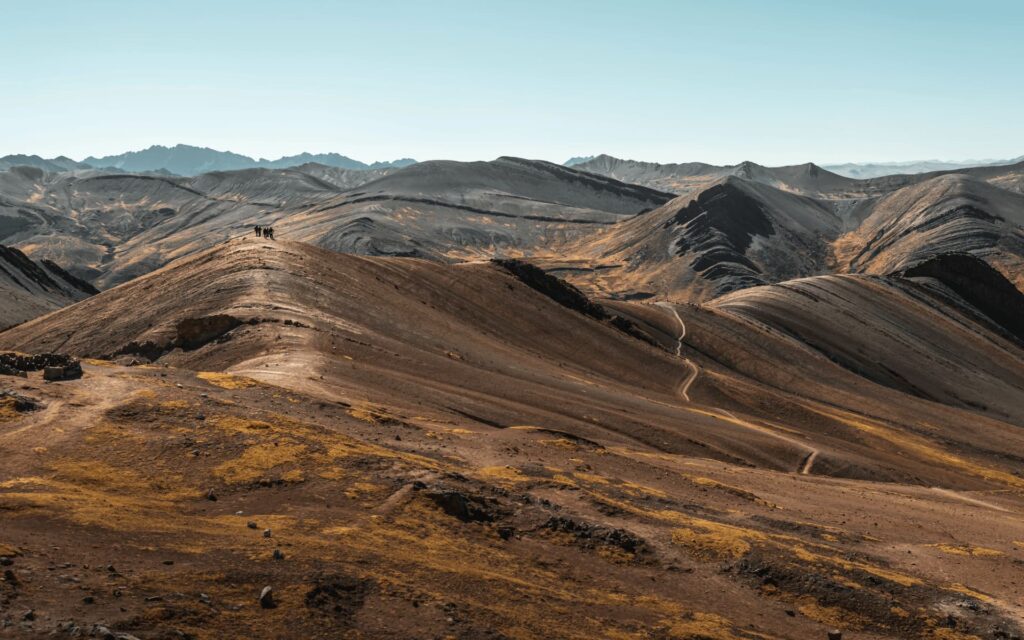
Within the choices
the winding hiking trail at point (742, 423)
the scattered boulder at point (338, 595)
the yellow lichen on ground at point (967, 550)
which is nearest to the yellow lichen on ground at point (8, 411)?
the scattered boulder at point (338, 595)

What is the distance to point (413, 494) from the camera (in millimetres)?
36156

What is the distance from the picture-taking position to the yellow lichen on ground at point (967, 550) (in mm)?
43125

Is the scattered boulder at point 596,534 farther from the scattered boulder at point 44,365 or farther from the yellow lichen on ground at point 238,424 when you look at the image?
the scattered boulder at point 44,365

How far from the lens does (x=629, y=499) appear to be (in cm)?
4244

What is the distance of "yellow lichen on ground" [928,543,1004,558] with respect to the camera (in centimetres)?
4312

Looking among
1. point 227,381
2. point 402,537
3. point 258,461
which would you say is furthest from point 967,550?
point 227,381

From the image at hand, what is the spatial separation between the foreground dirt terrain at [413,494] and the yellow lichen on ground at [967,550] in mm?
232

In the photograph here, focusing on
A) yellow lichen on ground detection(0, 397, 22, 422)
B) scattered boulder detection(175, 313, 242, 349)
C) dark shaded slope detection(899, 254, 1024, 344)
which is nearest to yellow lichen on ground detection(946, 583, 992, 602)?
yellow lichen on ground detection(0, 397, 22, 422)

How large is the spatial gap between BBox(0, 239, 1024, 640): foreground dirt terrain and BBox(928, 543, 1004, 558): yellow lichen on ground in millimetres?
232

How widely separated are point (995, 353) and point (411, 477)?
149 m

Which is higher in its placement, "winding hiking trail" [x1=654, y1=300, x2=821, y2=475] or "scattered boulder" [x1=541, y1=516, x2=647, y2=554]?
"scattered boulder" [x1=541, y1=516, x2=647, y2=554]

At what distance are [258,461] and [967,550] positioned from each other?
1417 inches

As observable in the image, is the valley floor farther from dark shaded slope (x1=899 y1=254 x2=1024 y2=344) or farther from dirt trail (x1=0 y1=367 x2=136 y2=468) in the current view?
dark shaded slope (x1=899 y1=254 x2=1024 y2=344)

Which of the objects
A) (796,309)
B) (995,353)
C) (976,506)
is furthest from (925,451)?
(995,353)
